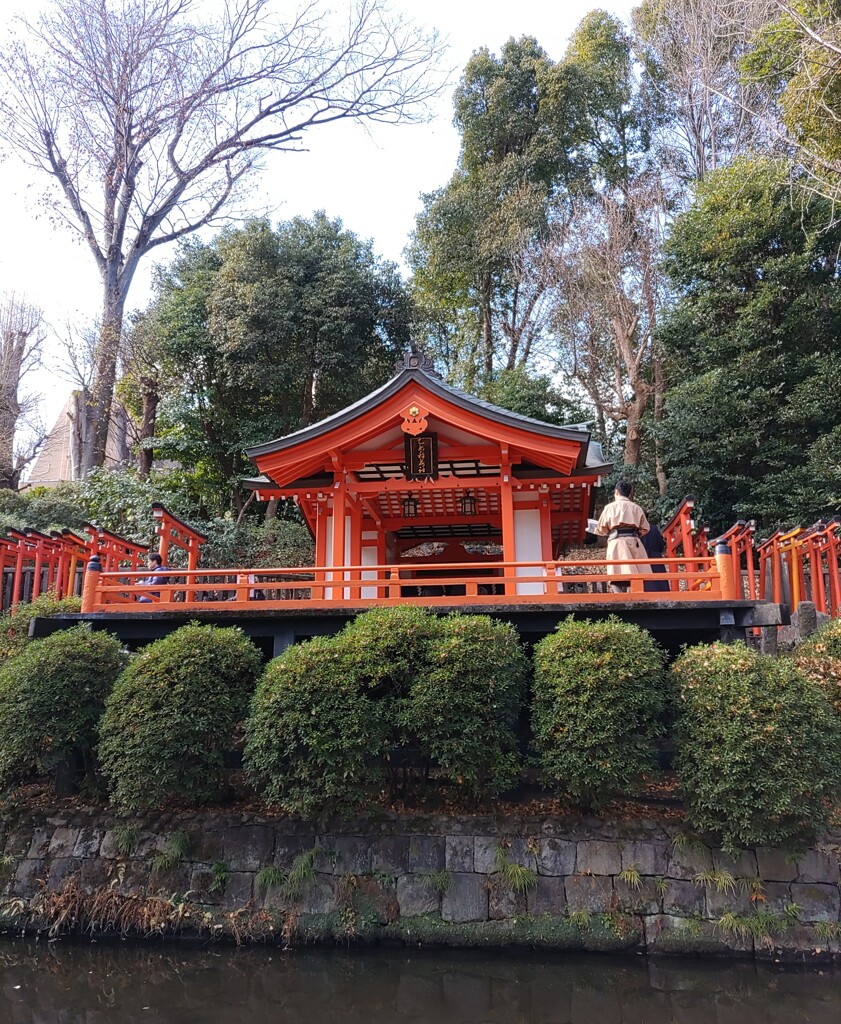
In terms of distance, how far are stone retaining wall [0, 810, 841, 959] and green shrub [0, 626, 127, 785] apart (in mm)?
1019

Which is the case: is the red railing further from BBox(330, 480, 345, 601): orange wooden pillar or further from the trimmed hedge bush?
BBox(330, 480, 345, 601): orange wooden pillar

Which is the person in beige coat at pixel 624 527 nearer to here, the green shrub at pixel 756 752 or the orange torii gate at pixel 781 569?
the green shrub at pixel 756 752

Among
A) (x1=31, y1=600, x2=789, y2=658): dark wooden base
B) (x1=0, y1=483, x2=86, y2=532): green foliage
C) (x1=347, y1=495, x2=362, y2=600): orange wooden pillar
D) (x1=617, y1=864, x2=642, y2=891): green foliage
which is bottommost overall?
(x1=617, y1=864, x2=642, y2=891): green foliage

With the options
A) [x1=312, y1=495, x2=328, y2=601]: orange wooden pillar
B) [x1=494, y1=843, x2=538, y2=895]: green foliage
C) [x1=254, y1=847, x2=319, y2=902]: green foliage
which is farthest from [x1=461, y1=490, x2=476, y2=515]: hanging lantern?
[x1=254, y1=847, x2=319, y2=902]: green foliage

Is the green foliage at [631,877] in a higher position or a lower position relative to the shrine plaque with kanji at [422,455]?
lower

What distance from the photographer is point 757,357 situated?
16594 millimetres

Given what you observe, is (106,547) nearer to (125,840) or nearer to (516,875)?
(125,840)

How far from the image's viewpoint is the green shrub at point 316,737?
→ 621 cm

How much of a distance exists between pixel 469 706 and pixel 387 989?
2299mm

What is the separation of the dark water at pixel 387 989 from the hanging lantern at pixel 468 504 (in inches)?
273

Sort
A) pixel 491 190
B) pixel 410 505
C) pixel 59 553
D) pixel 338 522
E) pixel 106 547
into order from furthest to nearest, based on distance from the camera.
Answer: pixel 491 190 → pixel 410 505 → pixel 106 547 → pixel 59 553 → pixel 338 522

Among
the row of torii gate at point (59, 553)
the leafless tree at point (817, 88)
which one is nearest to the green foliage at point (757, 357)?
the leafless tree at point (817, 88)

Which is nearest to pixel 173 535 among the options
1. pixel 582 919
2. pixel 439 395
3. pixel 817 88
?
pixel 439 395

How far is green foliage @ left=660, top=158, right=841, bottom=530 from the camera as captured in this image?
15828mm
